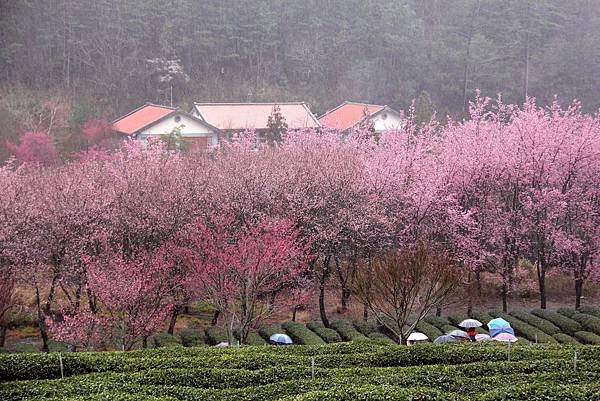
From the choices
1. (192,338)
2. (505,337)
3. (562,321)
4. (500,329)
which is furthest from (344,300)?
(505,337)

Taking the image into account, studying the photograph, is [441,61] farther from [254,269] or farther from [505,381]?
[505,381]

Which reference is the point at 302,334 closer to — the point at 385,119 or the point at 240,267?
the point at 240,267

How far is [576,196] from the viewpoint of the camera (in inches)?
924

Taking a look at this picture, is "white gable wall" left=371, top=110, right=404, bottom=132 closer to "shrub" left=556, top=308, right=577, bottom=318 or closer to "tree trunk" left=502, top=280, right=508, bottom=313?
"tree trunk" left=502, top=280, right=508, bottom=313

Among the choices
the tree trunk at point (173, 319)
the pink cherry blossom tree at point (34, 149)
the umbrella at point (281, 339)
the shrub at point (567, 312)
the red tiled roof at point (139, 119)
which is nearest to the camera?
the umbrella at point (281, 339)

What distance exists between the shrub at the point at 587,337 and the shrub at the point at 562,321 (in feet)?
1.08

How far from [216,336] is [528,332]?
8.66 meters

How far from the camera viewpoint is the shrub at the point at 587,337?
18438 mm

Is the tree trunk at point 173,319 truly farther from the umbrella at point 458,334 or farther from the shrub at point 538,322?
the shrub at point 538,322

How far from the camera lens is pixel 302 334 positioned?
18.7 meters

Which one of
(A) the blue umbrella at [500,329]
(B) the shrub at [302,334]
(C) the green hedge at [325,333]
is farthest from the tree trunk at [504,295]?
(B) the shrub at [302,334]

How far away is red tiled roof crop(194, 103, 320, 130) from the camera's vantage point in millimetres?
39438

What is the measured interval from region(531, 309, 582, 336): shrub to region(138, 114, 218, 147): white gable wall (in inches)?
894

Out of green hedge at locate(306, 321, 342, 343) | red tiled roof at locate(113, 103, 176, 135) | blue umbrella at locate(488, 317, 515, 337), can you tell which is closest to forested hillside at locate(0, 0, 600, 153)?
red tiled roof at locate(113, 103, 176, 135)
